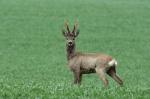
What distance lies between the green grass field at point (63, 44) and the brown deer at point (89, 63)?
0.34m

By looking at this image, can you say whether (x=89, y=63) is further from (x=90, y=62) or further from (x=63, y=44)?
(x=63, y=44)

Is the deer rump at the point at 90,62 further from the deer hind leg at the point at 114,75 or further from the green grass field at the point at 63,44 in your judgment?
the green grass field at the point at 63,44

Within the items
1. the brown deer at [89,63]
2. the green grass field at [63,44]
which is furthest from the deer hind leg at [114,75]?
the green grass field at [63,44]

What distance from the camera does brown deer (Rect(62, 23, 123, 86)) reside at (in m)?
12.9

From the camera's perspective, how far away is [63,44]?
2989cm

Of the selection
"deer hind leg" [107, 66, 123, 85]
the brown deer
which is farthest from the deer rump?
"deer hind leg" [107, 66, 123, 85]

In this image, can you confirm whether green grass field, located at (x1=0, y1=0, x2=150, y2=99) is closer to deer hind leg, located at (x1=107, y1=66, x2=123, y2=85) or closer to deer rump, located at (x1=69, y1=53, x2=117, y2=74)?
deer hind leg, located at (x1=107, y1=66, x2=123, y2=85)

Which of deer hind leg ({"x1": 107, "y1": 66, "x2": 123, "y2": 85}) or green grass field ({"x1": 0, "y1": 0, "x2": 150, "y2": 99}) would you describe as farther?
deer hind leg ({"x1": 107, "y1": 66, "x2": 123, "y2": 85})

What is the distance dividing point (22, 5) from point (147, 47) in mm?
14373

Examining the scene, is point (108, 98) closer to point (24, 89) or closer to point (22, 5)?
point (24, 89)

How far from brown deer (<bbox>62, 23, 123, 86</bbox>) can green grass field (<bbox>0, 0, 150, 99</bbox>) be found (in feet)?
1.12

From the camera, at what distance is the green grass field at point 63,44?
1077 centimetres

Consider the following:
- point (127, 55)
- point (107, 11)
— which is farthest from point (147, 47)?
point (107, 11)

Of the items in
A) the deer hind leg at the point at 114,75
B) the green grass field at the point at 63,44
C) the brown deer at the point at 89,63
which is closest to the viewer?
the green grass field at the point at 63,44
